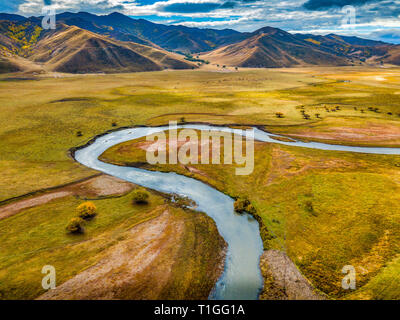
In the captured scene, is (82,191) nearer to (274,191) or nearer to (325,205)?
(274,191)

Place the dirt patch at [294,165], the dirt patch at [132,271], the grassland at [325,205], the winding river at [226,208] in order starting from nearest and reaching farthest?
the dirt patch at [132,271] < the winding river at [226,208] < the grassland at [325,205] < the dirt patch at [294,165]

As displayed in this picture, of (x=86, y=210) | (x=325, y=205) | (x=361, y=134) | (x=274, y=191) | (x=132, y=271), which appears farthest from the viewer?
(x=361, y=134)

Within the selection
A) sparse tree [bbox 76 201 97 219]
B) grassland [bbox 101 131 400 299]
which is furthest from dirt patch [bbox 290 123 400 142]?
sparse tree [bbox 76 201 97 219]

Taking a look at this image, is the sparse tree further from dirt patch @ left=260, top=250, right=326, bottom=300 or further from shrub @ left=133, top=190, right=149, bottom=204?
dirt patch @ left=260, top=250, right=326, bottom=300

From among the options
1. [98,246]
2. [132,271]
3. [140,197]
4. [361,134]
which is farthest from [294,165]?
[98,246]

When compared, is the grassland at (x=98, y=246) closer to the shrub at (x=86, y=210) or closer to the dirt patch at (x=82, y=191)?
the shrub at (x=86, y=210)

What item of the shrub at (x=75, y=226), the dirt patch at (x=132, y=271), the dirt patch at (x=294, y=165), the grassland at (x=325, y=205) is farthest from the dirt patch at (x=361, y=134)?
the shrub at (x=75, y=226)
